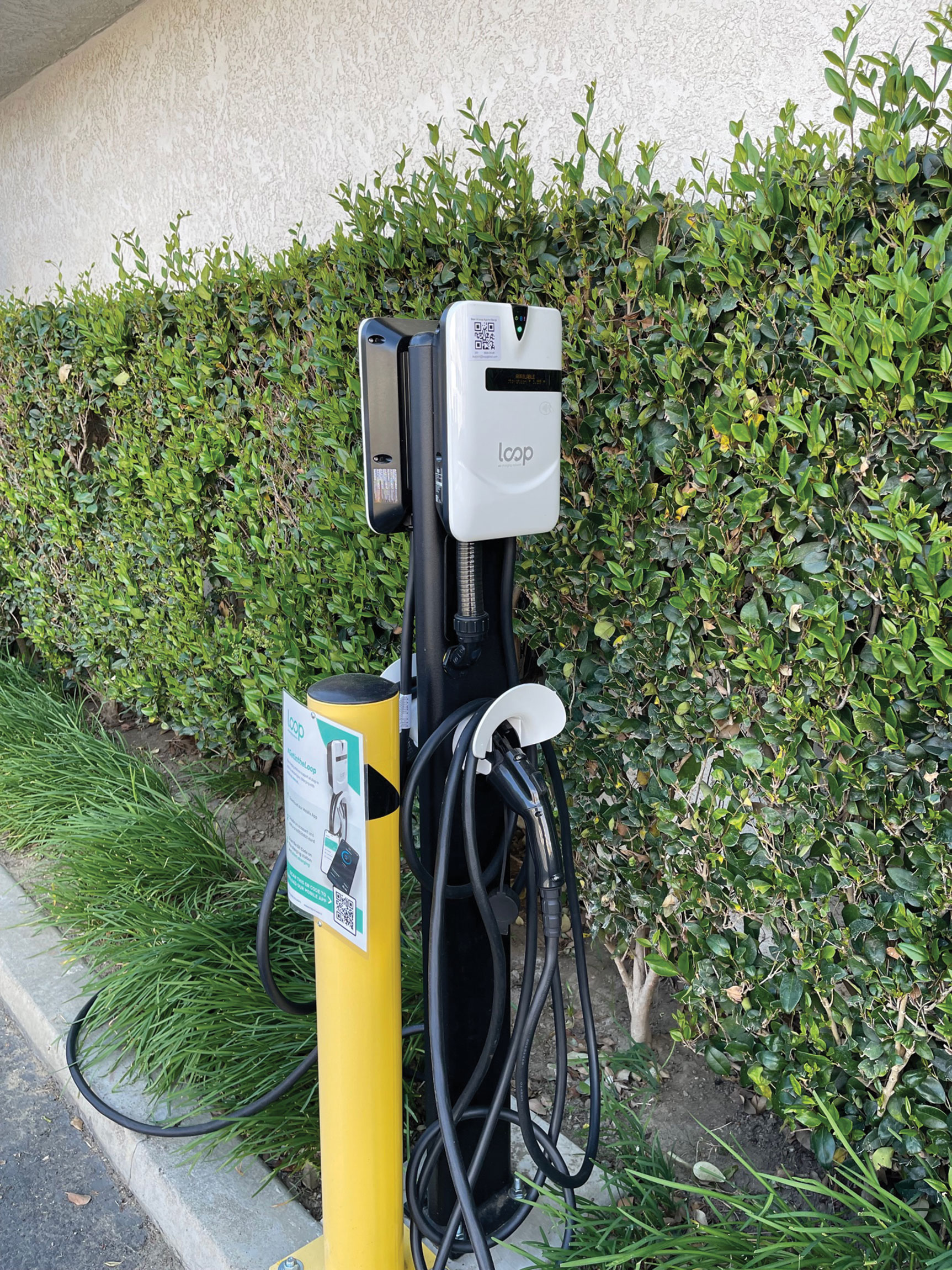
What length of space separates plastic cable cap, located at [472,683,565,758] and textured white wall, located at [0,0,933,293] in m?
1.84

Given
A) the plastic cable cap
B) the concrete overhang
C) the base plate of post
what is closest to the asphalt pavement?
the base plate of post

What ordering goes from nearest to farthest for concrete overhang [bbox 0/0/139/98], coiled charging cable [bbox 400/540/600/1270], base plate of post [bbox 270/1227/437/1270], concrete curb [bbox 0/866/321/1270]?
1. coiled charging cable [bbox 400/540/600/1270]
2. base plate of post [bbox 270/1227/437/1270]
3. concrete curb [bbox 0/866/321/1270]
4. concrete overhang [bbox 0/0/139/98]

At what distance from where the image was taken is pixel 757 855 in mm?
1968

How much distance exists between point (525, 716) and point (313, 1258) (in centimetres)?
125

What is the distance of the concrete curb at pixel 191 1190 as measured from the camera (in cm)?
203

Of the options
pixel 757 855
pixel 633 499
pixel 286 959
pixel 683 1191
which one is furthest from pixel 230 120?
pixel 683 1191

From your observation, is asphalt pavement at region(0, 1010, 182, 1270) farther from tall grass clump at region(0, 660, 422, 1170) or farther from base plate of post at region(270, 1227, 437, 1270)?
base plate of post at region(270, 1227, 437, 1270)

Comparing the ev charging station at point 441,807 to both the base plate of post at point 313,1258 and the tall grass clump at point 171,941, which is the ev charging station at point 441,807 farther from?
the tall grass clump at point 171,941

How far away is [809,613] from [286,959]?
187cm

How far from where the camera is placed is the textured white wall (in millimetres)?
2604

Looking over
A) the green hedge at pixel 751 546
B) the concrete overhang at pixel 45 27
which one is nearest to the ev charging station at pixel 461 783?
the green hedge at pixel 751 546

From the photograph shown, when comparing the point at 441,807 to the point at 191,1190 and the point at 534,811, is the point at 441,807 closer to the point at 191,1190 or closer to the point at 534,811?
the point at 534,811

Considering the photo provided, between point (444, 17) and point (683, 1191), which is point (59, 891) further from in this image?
point (444, 17)

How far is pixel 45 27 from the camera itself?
561cm
